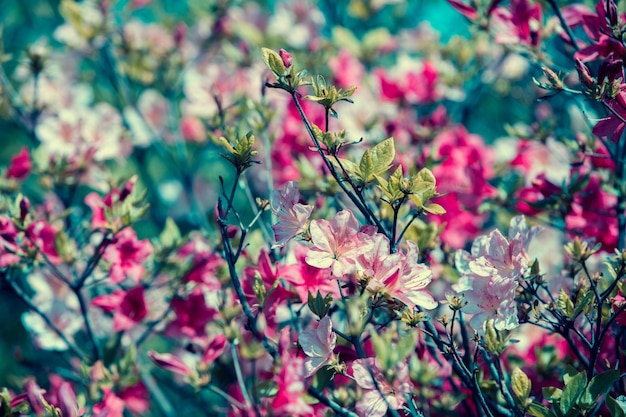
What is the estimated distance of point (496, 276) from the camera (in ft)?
3.71

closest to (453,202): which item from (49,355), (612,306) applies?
(612,306)

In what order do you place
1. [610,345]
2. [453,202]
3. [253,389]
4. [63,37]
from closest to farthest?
1. [253,389]
2. [610,345]
3. [453,202]
4. [63,37]

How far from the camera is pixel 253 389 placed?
1.03 metres

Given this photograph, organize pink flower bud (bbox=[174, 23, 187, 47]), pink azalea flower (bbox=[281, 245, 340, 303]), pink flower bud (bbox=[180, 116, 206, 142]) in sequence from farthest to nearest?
pink flower bud (bbox=[180, 116, 206, 142]), pink flower bud (bbox=[174, 23, 187, 47]), pink azalea flower (bbox=[281, 245, 340, 303])

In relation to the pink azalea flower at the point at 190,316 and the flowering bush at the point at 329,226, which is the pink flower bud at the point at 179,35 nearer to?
the flowering bush at the point at 329,226

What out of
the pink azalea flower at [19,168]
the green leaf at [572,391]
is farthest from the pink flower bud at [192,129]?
the green leaf at [572,391]

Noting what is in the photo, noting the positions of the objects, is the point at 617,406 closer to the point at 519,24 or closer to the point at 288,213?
the point at 288,213

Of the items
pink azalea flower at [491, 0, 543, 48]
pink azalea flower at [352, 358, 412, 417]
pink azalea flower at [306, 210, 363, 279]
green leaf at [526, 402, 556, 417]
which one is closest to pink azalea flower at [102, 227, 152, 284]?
pink azalea flower at [306, 210, 363, 279]

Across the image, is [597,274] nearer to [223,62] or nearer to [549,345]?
[549,345]

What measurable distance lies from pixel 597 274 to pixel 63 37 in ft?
6.59

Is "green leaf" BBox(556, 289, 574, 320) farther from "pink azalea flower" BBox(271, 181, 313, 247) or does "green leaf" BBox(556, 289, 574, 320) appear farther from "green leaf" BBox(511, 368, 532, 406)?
"pink azalea flower" BBox(271, 181, 313, 247)

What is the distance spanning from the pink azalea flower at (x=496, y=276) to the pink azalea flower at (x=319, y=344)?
0.27 m

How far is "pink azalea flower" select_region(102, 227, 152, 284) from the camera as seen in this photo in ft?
4.91

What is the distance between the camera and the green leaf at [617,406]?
99 cm
